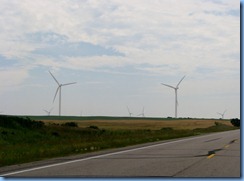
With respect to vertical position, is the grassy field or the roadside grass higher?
the grassy field

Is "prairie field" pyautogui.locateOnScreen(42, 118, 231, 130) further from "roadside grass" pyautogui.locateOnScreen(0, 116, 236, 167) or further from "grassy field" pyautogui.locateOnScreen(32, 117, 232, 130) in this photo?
"roadside grass" pyautogui.locateOnScreen(0, 116, 236, 167)

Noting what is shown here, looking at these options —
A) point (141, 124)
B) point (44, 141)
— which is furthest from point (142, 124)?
point (44, 141)

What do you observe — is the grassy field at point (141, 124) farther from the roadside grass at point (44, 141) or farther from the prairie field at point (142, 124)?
the roadside grass at point (44, 141)

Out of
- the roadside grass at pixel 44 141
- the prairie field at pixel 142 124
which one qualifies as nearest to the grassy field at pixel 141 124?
the prairie field at pixel 142 124

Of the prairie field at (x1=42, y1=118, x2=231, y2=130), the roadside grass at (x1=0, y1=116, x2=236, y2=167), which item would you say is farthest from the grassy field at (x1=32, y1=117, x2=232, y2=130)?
the roadside grass at (x1=0, y1=116, x2=236, y2=167)

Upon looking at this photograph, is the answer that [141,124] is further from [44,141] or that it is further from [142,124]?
[44,141]

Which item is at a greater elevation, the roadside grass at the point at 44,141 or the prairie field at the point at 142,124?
the prairie field at the point at 142,124

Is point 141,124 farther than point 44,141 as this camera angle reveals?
Yes

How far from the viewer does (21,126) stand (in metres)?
48.9

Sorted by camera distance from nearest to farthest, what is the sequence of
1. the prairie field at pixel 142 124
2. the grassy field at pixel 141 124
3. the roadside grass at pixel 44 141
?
the roadside grass at pixel 44 141 < the prairie field at pixel 142 124 < the grassy field at pixel 141 124

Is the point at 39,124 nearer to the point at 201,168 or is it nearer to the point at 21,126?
the point at 21,126

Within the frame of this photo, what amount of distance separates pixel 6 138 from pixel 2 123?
10.1 m

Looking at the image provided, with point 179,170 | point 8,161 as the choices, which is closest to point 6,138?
point 8,161

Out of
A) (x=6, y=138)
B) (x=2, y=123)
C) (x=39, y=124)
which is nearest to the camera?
(x=6, y=138)
